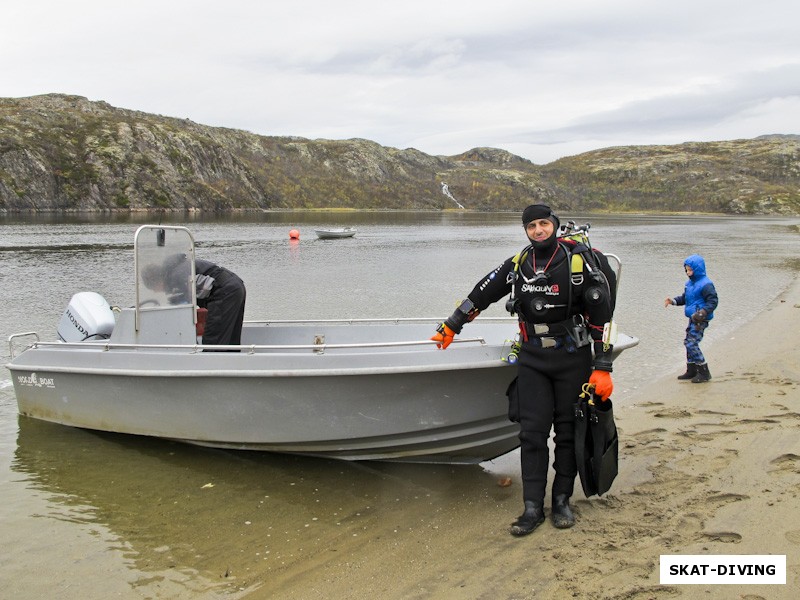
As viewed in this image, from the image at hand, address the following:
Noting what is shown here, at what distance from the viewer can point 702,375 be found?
8508mm

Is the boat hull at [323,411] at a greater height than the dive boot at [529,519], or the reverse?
the boat hull at [323,411]

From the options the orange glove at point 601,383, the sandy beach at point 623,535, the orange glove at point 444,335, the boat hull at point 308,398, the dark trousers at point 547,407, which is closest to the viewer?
the sandy beach at point 623,535

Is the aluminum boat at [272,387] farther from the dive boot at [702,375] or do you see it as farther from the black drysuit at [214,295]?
the dive boot at [702,375]

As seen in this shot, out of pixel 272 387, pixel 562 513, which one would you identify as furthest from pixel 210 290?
pixel 562 513

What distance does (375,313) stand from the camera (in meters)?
16.7

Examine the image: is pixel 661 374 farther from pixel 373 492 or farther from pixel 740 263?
pixel 740 263

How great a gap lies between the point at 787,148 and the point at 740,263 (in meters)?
184

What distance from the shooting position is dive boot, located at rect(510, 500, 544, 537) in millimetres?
4512

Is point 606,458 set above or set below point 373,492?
above

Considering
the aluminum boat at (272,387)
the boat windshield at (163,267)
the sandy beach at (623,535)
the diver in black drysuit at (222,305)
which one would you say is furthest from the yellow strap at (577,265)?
the boat windshield at (163,267)

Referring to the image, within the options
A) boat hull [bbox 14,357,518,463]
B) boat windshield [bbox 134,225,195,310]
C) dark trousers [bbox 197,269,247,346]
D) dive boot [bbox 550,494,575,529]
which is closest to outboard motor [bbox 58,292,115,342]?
boat hull [bbox 14,357,518,463]

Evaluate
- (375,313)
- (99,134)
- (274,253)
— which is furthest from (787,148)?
(375,313)

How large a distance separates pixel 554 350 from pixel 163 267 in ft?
13.9

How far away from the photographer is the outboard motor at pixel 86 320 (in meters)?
7.49
